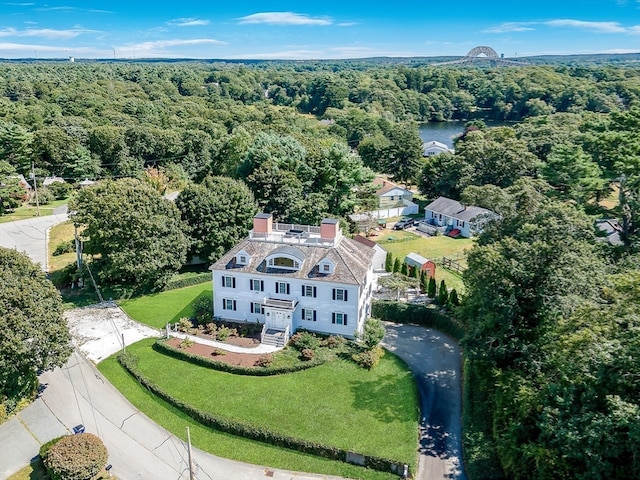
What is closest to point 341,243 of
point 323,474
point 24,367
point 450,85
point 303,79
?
point 323,474

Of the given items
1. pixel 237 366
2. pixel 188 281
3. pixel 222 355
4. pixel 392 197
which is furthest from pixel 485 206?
pixel 237 366

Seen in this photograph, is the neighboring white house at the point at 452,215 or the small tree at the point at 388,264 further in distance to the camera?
the neighboring white house at the point at 452,215

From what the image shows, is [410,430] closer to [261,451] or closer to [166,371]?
[261,451]

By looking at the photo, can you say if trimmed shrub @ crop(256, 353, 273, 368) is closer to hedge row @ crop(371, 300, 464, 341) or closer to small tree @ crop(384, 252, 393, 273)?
hedge row @ crop(371, 300, 464, 341)

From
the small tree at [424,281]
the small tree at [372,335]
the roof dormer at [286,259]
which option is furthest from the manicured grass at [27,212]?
the small tree at [372,335]

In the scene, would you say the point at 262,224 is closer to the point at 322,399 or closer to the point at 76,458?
the point at 322,399

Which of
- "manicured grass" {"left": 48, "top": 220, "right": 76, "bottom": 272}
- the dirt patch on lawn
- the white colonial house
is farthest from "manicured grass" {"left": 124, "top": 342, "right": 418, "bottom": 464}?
→ "manicured grass" {"left": 48, "top": 220, "right": 76, "bottom": 272}

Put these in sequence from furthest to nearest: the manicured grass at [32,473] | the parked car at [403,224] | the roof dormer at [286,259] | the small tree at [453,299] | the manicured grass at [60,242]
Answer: the parked car at [403,224]
the manicured grass at [60,242]
the small tree at [453,299]
the roof dormer at [286,259]
the manicured grass at [32,473]

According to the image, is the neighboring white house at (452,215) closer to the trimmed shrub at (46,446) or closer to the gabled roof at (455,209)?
the gabled roof at (455,209)
